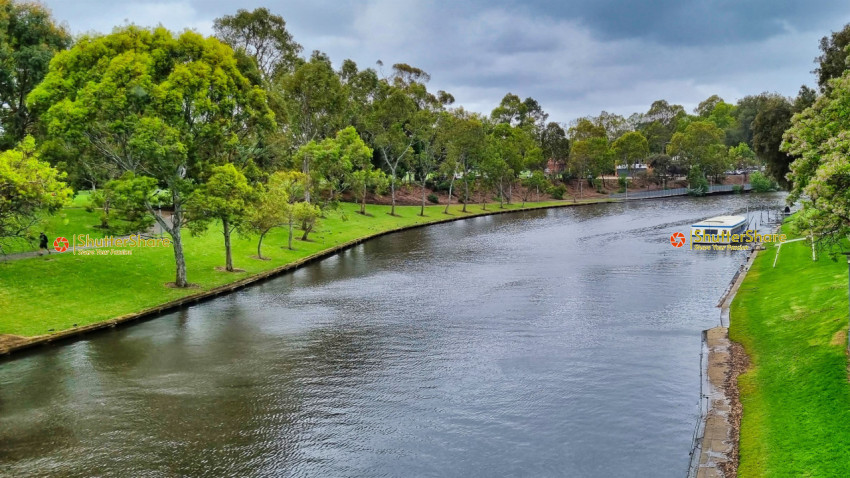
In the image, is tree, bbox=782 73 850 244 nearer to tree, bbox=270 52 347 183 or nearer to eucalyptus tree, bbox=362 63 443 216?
tree, bbox=270 52 347 183

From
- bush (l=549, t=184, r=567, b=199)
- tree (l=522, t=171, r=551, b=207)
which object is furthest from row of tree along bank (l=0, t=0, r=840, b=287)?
bush (l=549, t=184, r=567, b=199)

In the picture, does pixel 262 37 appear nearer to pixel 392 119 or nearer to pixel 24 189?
pixel 392 119

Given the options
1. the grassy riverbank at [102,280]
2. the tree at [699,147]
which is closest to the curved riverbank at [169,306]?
the grassy riverbank at [102,280]

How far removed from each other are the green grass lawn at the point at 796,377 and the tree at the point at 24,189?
101 feet

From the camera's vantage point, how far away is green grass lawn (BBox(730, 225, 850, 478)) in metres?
14.8

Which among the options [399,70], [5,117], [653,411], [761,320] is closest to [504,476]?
[653,411]

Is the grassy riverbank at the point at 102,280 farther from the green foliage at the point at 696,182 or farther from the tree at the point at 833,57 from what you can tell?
the green foliage at the point at 696,182

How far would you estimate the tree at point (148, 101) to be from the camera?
3406 cm

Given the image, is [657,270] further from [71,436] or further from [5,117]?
[5,117]

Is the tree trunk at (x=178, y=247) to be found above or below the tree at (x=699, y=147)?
below

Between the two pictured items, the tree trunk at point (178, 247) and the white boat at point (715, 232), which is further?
the white boat at point (715, 232)

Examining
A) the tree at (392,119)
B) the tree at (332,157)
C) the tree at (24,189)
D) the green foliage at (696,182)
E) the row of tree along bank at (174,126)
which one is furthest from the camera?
the green foliage at (696,182)

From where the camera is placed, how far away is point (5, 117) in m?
48.7

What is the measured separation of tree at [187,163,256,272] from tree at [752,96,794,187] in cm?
5950
